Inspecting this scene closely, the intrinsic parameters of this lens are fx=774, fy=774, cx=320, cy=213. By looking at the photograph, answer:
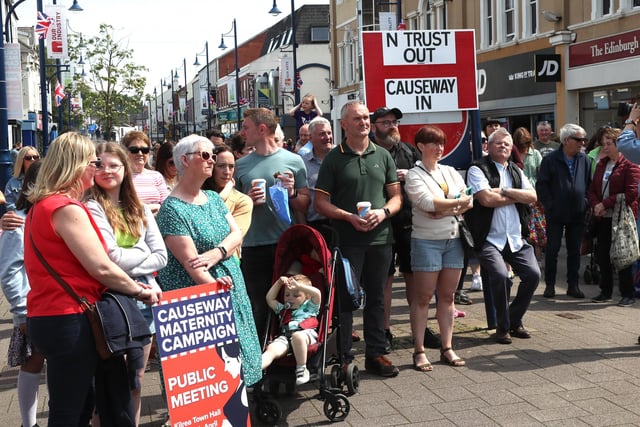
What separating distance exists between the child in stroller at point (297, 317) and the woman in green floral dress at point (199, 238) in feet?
1.63

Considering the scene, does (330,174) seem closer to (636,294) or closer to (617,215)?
(617,215)

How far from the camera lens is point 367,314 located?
632 centimetres

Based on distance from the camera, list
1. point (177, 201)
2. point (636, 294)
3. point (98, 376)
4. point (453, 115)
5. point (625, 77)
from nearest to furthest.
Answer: point (98, 376), point (177, 201), point (453, 115), point (636, 294), point (625, 77)

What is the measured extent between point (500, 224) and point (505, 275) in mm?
473

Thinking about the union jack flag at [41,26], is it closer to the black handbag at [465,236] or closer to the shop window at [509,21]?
the shop window at [509,21]

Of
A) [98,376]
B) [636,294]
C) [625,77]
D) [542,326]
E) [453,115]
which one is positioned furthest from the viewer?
[625,77]

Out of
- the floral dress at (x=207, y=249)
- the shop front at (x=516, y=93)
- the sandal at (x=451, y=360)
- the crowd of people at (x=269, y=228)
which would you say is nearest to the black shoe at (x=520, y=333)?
the crowd of people at (x=269, y=228)

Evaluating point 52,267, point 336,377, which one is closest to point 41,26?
point 336,377

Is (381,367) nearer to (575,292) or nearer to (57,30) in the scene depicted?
(575,292)

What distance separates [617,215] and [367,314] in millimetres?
4075

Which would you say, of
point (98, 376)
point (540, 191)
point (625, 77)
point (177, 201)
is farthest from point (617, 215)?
point (625, 77)

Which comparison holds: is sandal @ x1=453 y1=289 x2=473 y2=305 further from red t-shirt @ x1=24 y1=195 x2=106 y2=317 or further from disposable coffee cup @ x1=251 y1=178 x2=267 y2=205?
red t-shirt @ x1=24 y1=195 x2=106 y2=317

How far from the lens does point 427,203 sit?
6.36 meters

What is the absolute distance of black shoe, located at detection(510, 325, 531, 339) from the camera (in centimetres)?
735
